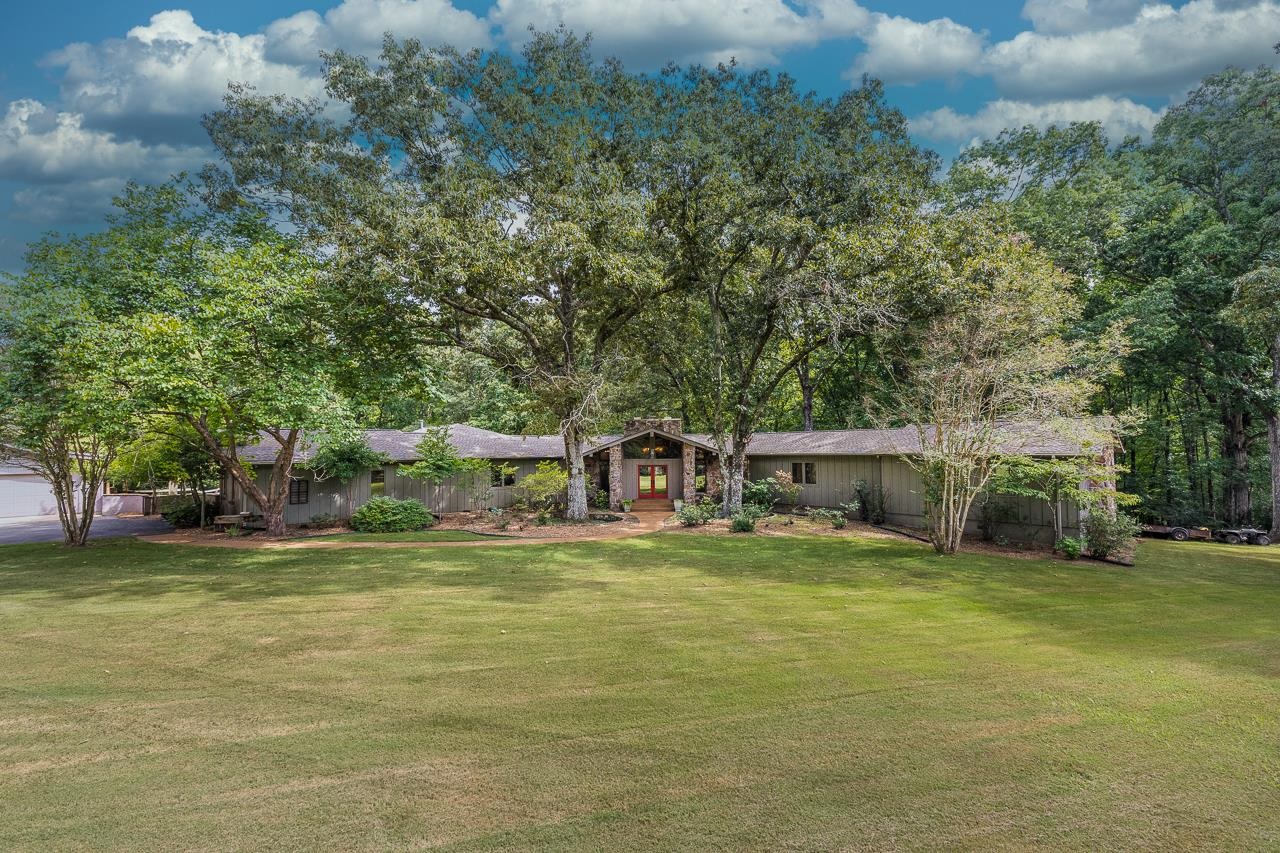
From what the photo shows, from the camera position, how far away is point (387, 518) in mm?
18047

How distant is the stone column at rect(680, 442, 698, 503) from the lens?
75.2ft

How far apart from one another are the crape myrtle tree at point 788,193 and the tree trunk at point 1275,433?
1134 centimetres

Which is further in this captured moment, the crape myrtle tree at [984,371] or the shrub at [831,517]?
the shrub at [831,517]

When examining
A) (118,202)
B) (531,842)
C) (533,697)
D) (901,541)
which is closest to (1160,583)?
(901,541)

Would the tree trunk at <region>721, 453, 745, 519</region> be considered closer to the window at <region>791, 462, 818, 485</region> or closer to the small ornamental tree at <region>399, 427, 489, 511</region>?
the window at <region>791, 462, 818, 485</region>

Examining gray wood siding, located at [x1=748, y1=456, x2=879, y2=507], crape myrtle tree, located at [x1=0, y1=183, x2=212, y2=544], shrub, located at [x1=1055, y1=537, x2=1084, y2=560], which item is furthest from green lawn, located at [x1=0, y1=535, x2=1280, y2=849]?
gray wood siding, located at [x1=748, y1=456, x2=879, y2=507]

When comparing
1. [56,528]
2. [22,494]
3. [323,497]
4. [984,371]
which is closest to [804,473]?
[984,371]

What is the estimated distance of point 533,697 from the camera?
521 centimetres

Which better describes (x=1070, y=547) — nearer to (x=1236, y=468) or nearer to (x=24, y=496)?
(x=1236, y=468)

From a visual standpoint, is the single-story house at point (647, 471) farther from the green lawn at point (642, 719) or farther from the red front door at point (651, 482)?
the green lawn at point (642, 719)

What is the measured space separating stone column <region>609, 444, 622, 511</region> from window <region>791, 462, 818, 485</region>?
6667mm

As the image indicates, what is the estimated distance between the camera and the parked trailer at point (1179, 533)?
17.2 meters

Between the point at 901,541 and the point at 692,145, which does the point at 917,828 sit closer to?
the point at 901,541

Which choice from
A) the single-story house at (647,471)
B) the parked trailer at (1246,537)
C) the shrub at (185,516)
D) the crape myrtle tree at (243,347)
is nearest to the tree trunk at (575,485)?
the single-story house at (647,471)
